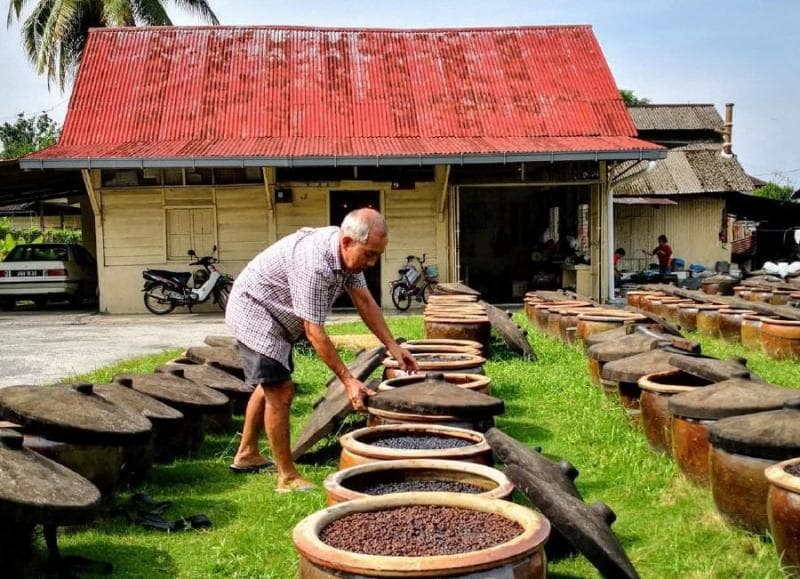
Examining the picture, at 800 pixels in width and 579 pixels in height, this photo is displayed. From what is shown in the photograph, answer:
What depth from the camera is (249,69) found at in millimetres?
16422

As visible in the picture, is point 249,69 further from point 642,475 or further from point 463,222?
point 642,475

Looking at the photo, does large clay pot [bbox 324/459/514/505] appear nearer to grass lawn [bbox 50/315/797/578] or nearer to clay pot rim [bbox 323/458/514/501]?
clay pot rim [bbox 323/458/514/501]

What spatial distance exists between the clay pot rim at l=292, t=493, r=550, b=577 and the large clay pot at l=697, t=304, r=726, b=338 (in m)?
7.37

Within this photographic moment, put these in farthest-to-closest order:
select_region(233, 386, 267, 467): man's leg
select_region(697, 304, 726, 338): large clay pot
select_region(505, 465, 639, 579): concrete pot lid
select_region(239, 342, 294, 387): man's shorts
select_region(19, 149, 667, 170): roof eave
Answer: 1. select_region(19, 149, 667, 170): roof eave
2. select_region(697, 304, 726, 338): large clay pot
3. select_region(233, 386, 267, 467): man's leg
4. select_region(239, 342, 294, 387): man's shorts
5. select_region(505, 465, 639, 579): concrete pot lid

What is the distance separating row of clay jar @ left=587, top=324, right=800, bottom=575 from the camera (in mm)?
2770

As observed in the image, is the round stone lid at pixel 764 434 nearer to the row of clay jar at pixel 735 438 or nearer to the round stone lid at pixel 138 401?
the row of clay jar at pixel 735 438

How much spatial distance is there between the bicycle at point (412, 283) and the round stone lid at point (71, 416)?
1059cm

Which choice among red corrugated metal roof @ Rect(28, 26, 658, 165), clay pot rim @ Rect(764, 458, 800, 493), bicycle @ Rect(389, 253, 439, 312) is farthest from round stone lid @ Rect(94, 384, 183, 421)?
bicycle @ Rect(389, 253, 439, 312)

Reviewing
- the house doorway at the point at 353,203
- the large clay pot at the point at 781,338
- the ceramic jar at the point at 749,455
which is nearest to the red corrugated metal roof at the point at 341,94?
the house doorway at the point at 353,203

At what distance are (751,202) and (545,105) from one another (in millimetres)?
10756

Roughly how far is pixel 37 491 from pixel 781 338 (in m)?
6.78

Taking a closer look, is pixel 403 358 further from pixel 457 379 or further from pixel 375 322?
pixel 457 379

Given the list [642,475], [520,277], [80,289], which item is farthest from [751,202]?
[642,475]

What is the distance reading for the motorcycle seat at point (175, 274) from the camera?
1415cm
